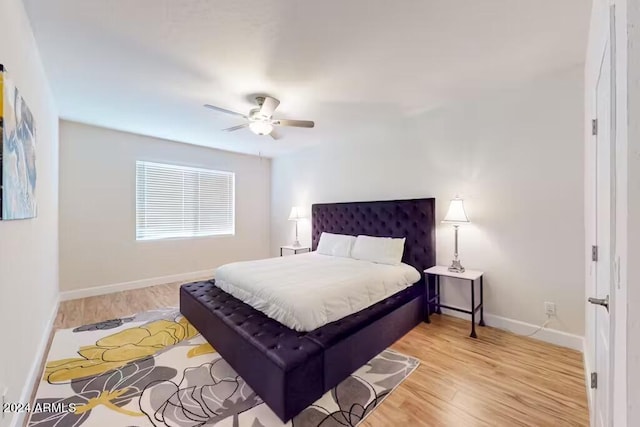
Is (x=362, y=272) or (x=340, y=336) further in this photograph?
(x=362, y=272)

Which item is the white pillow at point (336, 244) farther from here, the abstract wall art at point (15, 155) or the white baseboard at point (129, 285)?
the abstract wall art at point (15, 155)

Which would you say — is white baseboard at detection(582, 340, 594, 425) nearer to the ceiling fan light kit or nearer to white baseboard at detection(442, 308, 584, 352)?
white baseboard at detection(442, 308, 584, 352)

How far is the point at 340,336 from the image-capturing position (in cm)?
201

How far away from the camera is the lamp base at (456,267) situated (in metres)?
3.01

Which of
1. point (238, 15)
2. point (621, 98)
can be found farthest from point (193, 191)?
point (621, 98)

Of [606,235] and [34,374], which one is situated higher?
[606,235]

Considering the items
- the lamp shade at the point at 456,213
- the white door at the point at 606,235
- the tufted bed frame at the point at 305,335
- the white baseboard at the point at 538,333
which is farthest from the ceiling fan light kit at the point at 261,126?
the white baseboard at the point at 538,333

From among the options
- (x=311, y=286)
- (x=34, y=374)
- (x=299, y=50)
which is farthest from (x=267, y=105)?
(x=34, y=374)

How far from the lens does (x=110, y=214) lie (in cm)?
416

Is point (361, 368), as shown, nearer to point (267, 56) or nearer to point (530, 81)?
point (267, 56)

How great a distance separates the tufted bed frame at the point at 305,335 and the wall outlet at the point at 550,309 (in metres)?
1.13

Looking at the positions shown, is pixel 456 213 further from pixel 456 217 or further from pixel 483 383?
pixel 483 383

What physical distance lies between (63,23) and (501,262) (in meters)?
4.25

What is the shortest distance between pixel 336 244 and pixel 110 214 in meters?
3.47
